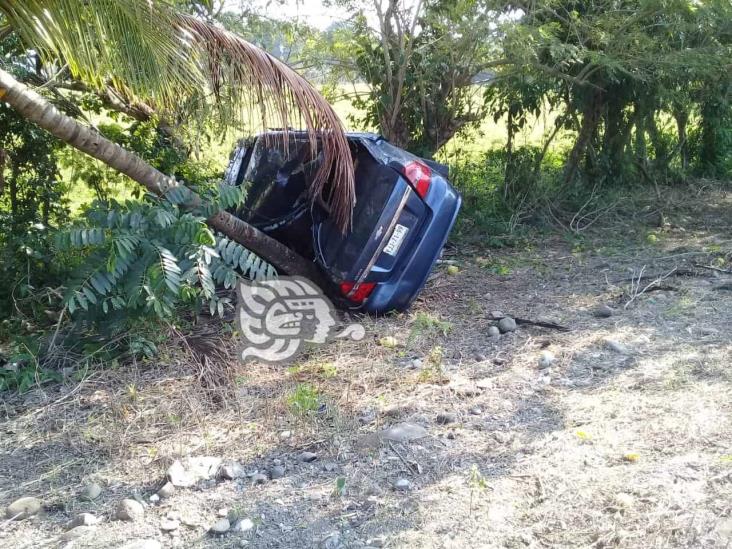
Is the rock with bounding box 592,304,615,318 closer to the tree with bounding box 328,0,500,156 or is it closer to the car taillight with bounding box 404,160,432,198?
the car taillight with bounding box 404,160,432,198

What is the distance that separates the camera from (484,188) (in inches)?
383

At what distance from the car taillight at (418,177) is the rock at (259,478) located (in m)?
2.88

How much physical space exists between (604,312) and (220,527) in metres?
3.90

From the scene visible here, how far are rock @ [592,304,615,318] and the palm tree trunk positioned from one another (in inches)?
95.4

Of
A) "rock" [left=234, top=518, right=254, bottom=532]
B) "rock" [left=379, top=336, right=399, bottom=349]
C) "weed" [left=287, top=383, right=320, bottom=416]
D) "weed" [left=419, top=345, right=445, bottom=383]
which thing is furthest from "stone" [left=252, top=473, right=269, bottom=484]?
"rock" [left=379, top=336, right=399, bottom=349]

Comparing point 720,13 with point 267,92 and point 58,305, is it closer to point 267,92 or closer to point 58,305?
point 267,92

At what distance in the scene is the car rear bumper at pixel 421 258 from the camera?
592 cm

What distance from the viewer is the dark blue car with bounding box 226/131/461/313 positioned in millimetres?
5777

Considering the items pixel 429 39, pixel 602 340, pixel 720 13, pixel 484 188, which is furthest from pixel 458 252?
pixel 720 13

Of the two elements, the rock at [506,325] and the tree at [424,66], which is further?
the tree at [424,66]

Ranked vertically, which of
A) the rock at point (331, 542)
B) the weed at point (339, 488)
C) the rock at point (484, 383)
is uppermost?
the rock at point (484, 383)

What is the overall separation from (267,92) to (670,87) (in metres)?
7.40

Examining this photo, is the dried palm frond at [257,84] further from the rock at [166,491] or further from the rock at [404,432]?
the rock at [166,491]
